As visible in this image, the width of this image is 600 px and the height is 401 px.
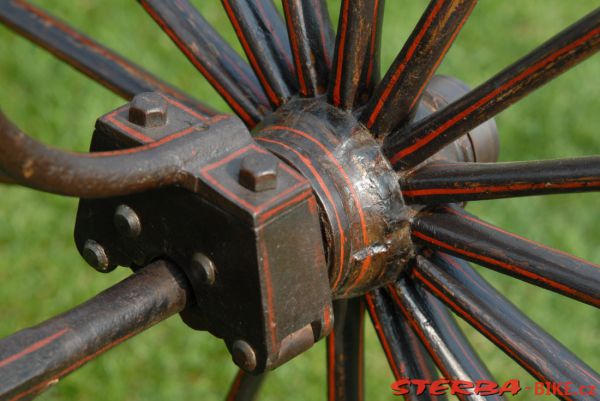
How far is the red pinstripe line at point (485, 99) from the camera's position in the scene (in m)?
1.24

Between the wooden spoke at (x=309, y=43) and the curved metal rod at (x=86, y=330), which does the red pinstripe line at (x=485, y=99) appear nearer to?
the wooden spoke at (x=309, y=43)

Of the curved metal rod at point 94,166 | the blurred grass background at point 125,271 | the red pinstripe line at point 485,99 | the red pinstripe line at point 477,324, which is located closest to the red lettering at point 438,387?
the red pinstripe line at point 477,324

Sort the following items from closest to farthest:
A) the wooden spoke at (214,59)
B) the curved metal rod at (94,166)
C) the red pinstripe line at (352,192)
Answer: the curved metal rod at (94,166)
the red pinstripe line at (352,192)
the wooden spoke at (214,59)

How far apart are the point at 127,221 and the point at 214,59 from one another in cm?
46

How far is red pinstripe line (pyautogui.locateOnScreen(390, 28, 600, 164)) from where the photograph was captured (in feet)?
4.08

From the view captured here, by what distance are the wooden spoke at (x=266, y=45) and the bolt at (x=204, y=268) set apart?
42 cm

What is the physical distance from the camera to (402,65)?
1436 millimetres

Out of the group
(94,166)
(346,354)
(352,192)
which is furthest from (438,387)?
(94,166)

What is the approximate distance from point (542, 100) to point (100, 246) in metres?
2.65

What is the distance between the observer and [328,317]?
4.35 ft

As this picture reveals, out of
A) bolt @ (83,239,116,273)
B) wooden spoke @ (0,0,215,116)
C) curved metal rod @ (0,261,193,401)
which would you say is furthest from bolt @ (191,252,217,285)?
wooden spoke @ (0,0,215,116)

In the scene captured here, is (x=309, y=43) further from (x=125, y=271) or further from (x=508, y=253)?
(x=125, y=271)

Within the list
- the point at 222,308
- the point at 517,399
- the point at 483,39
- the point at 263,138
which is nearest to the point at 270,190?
the point at 222,308

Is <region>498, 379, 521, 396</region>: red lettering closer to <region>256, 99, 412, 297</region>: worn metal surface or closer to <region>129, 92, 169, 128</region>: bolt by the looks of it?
<region>256, 99, 412, 297</region>: worn metal surface
